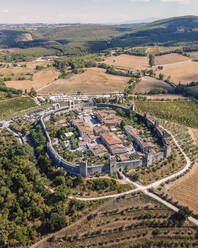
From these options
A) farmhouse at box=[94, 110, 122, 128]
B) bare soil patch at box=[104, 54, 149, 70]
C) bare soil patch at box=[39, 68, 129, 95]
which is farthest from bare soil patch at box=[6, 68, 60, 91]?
farmhouse at box=[94, 110, 122, 128]

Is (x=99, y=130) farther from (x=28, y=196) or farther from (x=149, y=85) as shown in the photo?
(x=149, y=85)

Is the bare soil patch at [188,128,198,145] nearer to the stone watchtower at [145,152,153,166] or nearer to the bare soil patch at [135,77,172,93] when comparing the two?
the stone watchtower at [145,152,153,166]

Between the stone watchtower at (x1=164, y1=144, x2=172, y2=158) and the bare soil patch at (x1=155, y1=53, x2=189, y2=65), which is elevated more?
the bare soil patch at (x1=155, y1=53, x2=189, y2=65)

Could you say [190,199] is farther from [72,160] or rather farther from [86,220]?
[72,160]

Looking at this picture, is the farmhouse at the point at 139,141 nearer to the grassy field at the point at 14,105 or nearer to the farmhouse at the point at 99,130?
the farmhouse at the point at 99,130

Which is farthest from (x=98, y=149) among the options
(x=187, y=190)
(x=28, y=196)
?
(x=187, y=190)

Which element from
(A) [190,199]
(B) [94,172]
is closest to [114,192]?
(B) [94,172]

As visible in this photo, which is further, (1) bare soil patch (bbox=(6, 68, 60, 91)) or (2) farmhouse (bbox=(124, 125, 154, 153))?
(1) bare soil patch (bbox=(6, 68, 60, 91))
